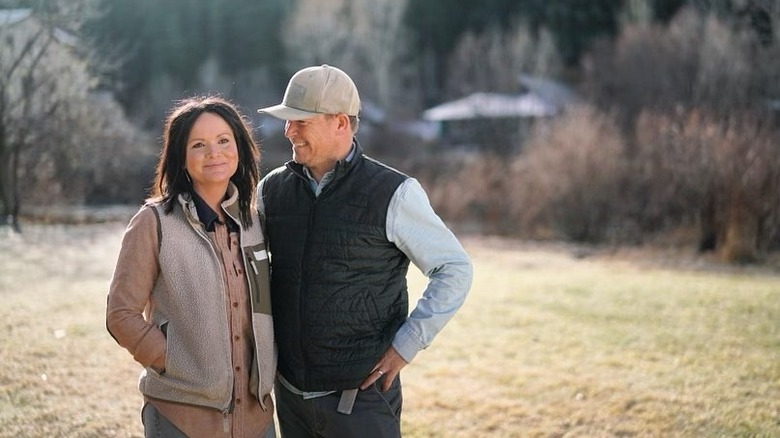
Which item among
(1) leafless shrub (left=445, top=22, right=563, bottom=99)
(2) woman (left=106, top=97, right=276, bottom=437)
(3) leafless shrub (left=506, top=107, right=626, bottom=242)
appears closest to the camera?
(2) woman (left=106, top=97, right=276, bottom=437)

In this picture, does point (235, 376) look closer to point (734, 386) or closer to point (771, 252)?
point (734, 386)

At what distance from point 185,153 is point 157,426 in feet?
2.85

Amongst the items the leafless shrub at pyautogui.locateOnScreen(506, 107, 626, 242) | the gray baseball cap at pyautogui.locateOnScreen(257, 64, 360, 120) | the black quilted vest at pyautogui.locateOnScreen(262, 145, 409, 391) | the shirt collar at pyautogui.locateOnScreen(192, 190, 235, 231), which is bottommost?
the leafless shrub at pyautogui.locateOnScreen(506, 107, 626, 242)

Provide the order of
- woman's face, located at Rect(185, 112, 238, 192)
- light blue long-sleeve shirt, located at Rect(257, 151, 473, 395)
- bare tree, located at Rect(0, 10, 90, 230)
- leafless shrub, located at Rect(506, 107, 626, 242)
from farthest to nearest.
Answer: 1. leafless shrub, located at Rect(506, 107, 626, 242)
2. bare tree, located at Rect(0, 10, 90, 230)
3. light blue long-sleeve shirt, located at Rect(257, 151, 473, 395)
4. woman's face, located at Rect(185, 112, 238, 192)

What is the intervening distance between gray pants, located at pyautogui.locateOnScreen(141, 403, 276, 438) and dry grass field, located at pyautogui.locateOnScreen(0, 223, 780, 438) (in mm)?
2233

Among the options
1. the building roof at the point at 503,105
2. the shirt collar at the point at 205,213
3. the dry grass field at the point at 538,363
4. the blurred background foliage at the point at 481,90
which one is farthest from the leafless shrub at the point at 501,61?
the shirt collar at the point at 205,213

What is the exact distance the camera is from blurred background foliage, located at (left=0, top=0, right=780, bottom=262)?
16891 millimetres

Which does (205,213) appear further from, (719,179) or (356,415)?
(719,179)

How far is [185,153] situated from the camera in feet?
8.38

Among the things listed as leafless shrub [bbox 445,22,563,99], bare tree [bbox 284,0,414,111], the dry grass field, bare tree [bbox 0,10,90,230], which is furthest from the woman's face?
bare tree [bbox 284,0,414,111]

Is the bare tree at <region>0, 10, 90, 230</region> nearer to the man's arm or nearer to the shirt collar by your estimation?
the shirt collar

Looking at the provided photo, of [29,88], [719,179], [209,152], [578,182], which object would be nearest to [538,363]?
[209,152]

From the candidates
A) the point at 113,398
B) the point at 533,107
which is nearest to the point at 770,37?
the point at 533,107

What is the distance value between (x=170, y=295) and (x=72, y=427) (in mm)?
2645
